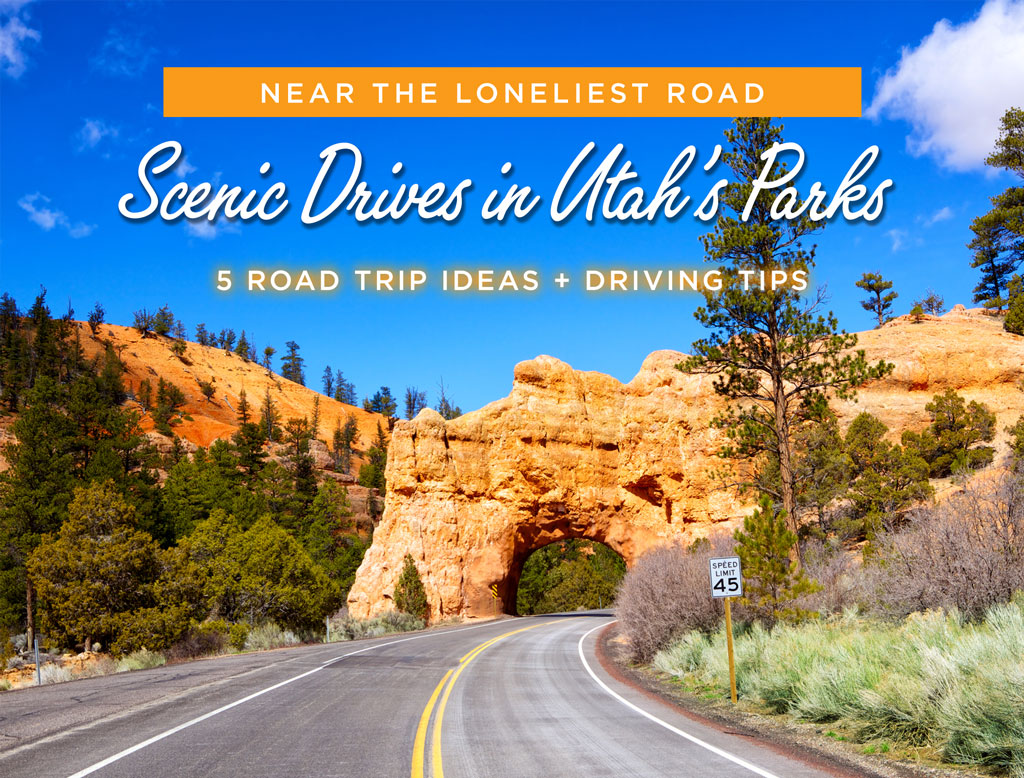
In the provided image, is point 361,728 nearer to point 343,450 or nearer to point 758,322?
point 758,322

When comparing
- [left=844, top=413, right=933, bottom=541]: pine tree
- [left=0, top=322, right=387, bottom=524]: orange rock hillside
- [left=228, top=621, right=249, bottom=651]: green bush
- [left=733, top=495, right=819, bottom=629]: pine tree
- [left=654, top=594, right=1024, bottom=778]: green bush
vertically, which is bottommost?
[left=228, top=621, right=249, bottom=651]: green bush

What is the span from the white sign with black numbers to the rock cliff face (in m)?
30.9

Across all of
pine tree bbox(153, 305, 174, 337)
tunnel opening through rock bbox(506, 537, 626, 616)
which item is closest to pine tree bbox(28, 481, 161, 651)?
tunnel opening through rock bbox(506, 537, 626, 616)

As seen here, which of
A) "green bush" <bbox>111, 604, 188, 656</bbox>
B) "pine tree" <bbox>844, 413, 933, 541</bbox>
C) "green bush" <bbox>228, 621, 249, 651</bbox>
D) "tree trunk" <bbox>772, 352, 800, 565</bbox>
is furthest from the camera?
"green bush" <bbox>111, 604, 188, 656</bbox>

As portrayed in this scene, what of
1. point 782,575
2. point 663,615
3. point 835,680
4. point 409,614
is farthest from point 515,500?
point 835,680

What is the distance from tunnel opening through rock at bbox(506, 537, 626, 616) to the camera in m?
66.9

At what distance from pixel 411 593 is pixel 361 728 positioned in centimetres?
3179

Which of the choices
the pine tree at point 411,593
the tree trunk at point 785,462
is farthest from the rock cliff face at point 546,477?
the tree trunk at point 785,462

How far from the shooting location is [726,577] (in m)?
13.3

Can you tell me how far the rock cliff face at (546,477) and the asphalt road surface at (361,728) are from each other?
26.2 metres

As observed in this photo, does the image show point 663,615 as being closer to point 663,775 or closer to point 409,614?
point 663,775

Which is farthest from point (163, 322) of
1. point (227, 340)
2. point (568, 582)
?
point (568, 582)

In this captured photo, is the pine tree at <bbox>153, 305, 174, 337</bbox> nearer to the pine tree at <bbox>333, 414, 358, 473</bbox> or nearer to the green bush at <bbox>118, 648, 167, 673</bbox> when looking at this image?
the pine tree at <bbox>333, 414, 358, 473</bbox>

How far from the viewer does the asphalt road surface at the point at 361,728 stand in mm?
7816
